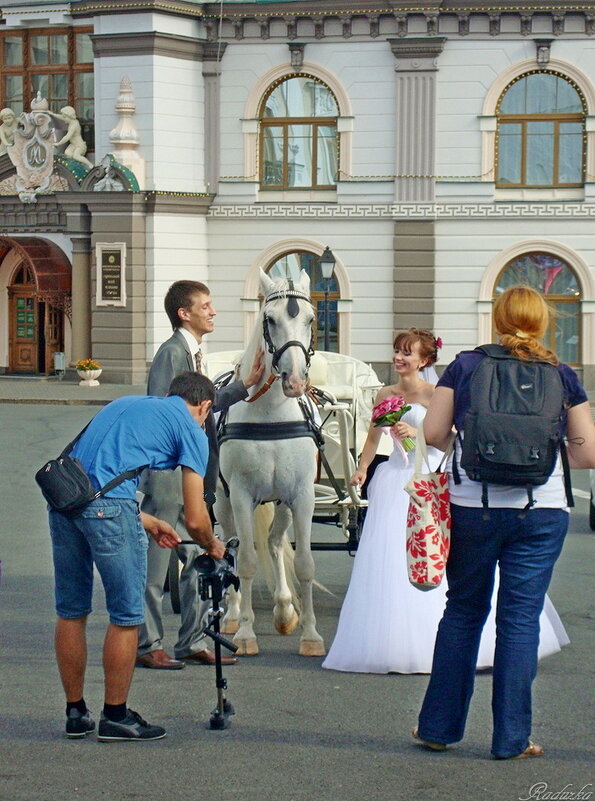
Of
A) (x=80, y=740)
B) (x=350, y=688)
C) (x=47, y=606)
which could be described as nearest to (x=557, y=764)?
(x=350, y=688)

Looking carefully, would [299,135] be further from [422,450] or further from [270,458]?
[422,450]

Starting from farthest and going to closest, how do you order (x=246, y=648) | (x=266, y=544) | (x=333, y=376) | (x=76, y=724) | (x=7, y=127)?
1. (x=7, y=127)
2. (x=333, y=376)
3. (x=266, y=544)
4. (x=246, y=648)
5. (x=76, y=724)

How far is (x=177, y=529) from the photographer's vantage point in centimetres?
798

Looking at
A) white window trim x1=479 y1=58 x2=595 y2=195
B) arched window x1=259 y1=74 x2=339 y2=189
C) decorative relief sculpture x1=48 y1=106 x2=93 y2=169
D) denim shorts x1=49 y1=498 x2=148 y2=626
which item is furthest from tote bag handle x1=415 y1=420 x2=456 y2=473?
decorative relief sculpture x1=48 y1=106 x2=93 y2=169

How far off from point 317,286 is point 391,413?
25700 millimetres

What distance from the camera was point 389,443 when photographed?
30.8ft

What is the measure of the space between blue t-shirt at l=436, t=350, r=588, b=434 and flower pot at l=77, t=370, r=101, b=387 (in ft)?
87.8

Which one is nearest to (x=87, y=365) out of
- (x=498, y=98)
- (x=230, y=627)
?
(x=498, y=98)

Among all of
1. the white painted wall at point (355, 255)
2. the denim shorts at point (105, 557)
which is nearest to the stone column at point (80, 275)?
the white painted wall at point (355, 255)

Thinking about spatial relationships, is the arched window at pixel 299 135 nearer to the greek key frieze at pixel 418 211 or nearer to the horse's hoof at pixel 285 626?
the greek key frieze at pixel 418 211

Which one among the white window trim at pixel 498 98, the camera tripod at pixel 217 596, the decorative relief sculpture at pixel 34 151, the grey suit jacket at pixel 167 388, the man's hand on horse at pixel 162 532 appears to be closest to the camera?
the camera tripod at pixel 217 596

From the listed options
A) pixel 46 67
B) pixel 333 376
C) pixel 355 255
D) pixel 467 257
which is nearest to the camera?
pixel 333 376

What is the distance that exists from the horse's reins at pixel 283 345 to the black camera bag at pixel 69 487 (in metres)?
1.90

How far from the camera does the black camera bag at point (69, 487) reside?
19.7 ft
